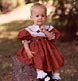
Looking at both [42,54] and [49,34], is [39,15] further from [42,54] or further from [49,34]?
[42,54]

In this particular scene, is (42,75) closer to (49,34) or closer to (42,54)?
(42,54)

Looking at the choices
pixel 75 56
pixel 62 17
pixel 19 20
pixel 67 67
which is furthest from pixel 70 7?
pixel 19 20

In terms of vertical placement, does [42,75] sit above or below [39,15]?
below

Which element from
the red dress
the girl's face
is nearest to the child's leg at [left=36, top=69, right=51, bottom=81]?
the red dress

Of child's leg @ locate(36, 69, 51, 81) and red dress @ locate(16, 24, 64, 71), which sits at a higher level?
red dress @ locate(16, 24, 64, 71)

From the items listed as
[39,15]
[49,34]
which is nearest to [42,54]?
[49,34]

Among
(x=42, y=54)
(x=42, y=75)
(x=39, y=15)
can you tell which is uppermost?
(x=39, y=15)

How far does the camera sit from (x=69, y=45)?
10.1 meters

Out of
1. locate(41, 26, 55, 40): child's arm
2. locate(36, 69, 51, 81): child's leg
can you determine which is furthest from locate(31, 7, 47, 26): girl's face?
locate(36, 69, 51, 81): child's leg

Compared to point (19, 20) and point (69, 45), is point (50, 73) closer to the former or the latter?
point (69, 45)

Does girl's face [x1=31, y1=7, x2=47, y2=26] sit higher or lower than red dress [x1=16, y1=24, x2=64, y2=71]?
higher

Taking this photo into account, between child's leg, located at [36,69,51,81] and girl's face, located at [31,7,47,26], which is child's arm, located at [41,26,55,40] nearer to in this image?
girl's face, located at [31,7,47,26]

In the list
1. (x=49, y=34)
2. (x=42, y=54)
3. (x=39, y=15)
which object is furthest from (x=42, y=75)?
(x=39, y=15)

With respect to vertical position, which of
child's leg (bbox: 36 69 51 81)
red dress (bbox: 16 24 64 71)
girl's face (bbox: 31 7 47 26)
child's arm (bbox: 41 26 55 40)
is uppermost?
girl's face (bbox: 31 7 47 26)
